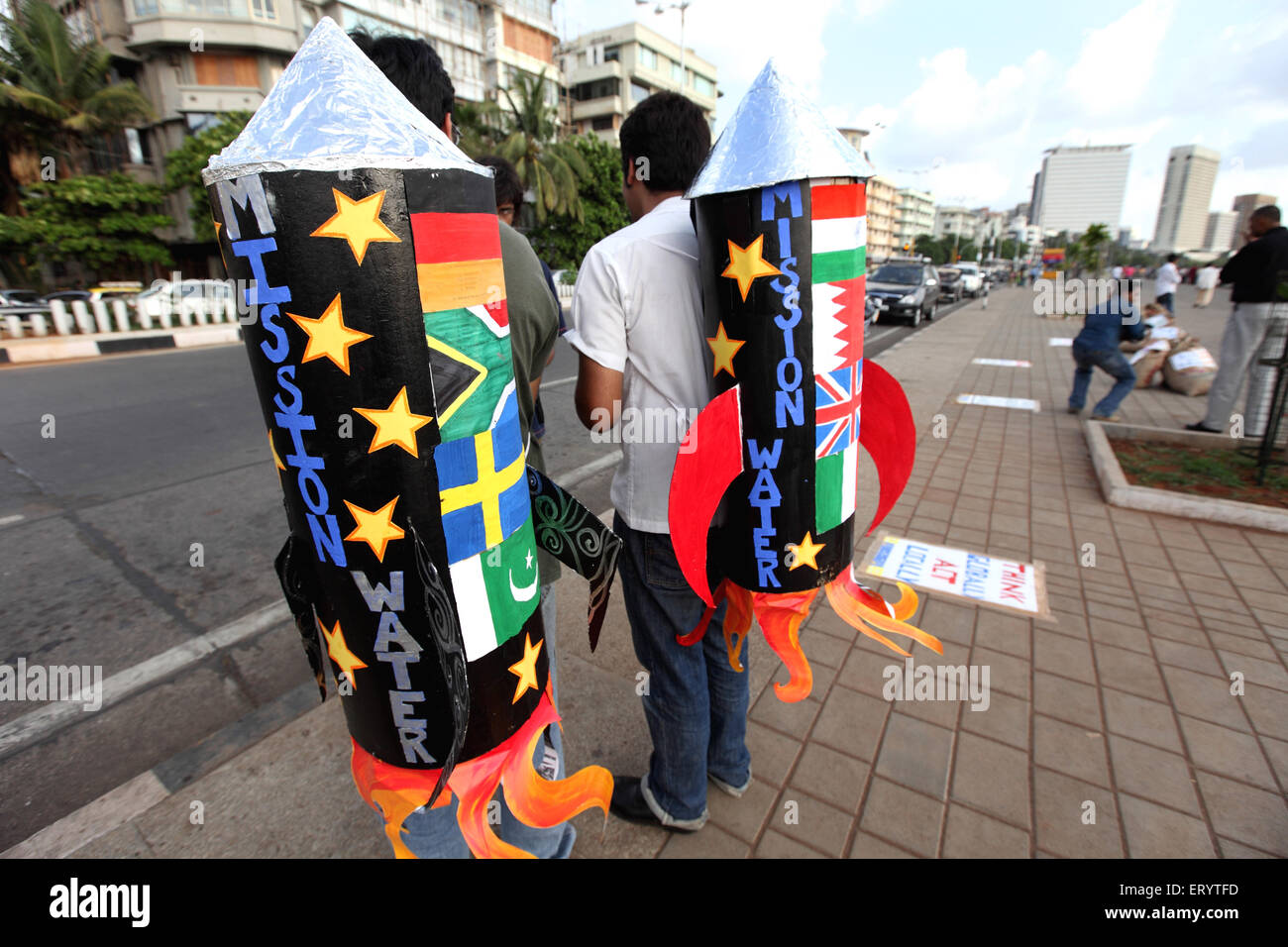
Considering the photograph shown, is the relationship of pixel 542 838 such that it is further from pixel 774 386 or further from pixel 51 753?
pixel 51 753

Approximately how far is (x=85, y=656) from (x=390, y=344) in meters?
3.39

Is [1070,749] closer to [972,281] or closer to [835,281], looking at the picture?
[835,281]

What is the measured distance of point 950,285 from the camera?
28.1m

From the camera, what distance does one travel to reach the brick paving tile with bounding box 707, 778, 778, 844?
215cm

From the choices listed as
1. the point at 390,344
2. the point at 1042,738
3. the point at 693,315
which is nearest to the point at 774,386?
the point at 693,315

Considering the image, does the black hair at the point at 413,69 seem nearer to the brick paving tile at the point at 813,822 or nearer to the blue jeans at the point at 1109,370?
the brick paving tile at the point at 813,822

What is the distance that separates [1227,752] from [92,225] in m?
29.9

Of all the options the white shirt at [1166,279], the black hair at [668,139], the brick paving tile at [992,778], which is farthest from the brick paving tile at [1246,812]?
the white shirt at [1166,279]

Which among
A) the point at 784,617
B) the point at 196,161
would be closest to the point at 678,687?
the point at 784,617

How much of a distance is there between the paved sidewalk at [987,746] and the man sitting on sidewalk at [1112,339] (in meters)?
3.26

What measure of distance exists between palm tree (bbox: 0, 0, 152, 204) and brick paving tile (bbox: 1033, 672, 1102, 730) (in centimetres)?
2963

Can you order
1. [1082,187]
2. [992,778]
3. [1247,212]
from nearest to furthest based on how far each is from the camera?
[992,778], [1247,212], [1082,187]

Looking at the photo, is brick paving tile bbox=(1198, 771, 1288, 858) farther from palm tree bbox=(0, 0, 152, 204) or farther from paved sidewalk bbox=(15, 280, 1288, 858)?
palm tree bbox=(0, 0, 152, 204)

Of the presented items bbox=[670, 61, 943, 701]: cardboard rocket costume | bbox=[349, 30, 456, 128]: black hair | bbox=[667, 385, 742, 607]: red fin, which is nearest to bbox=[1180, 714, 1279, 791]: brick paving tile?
bbox=[670, 61, 943, 701]: cardboard rocket costume
